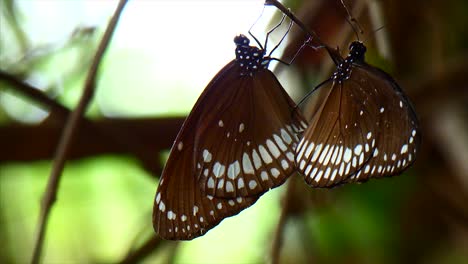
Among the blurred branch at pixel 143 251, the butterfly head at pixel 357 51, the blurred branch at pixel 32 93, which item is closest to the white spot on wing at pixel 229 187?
the butterfly head at pixel 357 51

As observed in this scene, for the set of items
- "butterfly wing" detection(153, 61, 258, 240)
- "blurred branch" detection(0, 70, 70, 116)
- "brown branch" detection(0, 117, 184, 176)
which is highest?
"butterfly wing" detection(153, 61, 258, 240)

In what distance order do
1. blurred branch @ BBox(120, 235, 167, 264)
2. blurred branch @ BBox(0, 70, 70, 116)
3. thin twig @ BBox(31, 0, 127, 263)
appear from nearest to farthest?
thin twig @ BBox(31, 0, 127, 263), blurred branch @ BBox(0, 70, 70, 116), blurred branch @ BBox(120, 235, 167, 264)

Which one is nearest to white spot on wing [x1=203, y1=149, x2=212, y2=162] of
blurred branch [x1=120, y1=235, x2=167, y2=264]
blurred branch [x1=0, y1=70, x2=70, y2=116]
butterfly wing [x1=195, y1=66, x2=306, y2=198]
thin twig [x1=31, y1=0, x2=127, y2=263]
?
butterfly wing [x1=195, y1=66, x2=306, y2=198]

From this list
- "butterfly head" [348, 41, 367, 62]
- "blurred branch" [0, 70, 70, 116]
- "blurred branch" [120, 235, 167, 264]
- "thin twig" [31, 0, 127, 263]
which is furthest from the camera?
"blurred branch" [120, 235, 167, 264]

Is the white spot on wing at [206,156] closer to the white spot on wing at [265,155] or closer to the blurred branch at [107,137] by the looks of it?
the white spot on wing at [265,155]

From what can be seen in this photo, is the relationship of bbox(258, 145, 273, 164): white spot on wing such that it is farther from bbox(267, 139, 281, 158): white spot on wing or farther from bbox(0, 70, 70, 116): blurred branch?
bbox(0, 70, 70, 116): blurred branch

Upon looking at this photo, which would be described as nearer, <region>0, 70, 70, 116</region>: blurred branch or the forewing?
the forewing

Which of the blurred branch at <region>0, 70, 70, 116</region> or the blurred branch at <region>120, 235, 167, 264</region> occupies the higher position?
the blurred branch at <region>0, 70, 70, 116</region>
